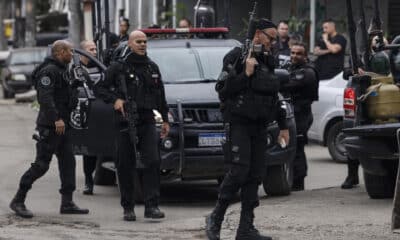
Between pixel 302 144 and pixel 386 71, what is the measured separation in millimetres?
1867

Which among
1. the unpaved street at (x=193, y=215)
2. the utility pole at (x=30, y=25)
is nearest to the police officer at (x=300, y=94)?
the unpaved street at (x=193, y=215)

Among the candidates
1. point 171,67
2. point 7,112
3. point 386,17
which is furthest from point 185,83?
point 7,112

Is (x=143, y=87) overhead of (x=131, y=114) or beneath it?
overhead

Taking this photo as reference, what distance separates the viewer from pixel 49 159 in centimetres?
1158

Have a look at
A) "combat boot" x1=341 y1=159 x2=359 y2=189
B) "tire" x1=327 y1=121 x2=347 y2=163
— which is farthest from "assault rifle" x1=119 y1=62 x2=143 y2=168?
"tire" x1=327 y1=121 x2=347 y2=163

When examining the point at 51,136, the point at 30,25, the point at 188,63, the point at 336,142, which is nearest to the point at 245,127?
the point at 51,136

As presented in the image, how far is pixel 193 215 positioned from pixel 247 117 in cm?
272

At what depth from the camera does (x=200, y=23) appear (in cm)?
1723

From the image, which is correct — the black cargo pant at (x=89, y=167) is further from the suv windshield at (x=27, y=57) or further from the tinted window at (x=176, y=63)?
the suv windshield at (x=27, y=57)

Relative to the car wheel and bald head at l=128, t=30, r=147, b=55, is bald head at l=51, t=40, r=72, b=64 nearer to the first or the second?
bald head at l=128, t=30, r=147, b=55

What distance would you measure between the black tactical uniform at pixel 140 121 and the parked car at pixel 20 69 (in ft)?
79.7

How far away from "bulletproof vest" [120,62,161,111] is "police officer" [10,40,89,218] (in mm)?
789

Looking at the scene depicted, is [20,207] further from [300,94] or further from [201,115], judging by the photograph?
[300,94]

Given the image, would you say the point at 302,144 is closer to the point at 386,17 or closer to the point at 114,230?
the point at 114,230
